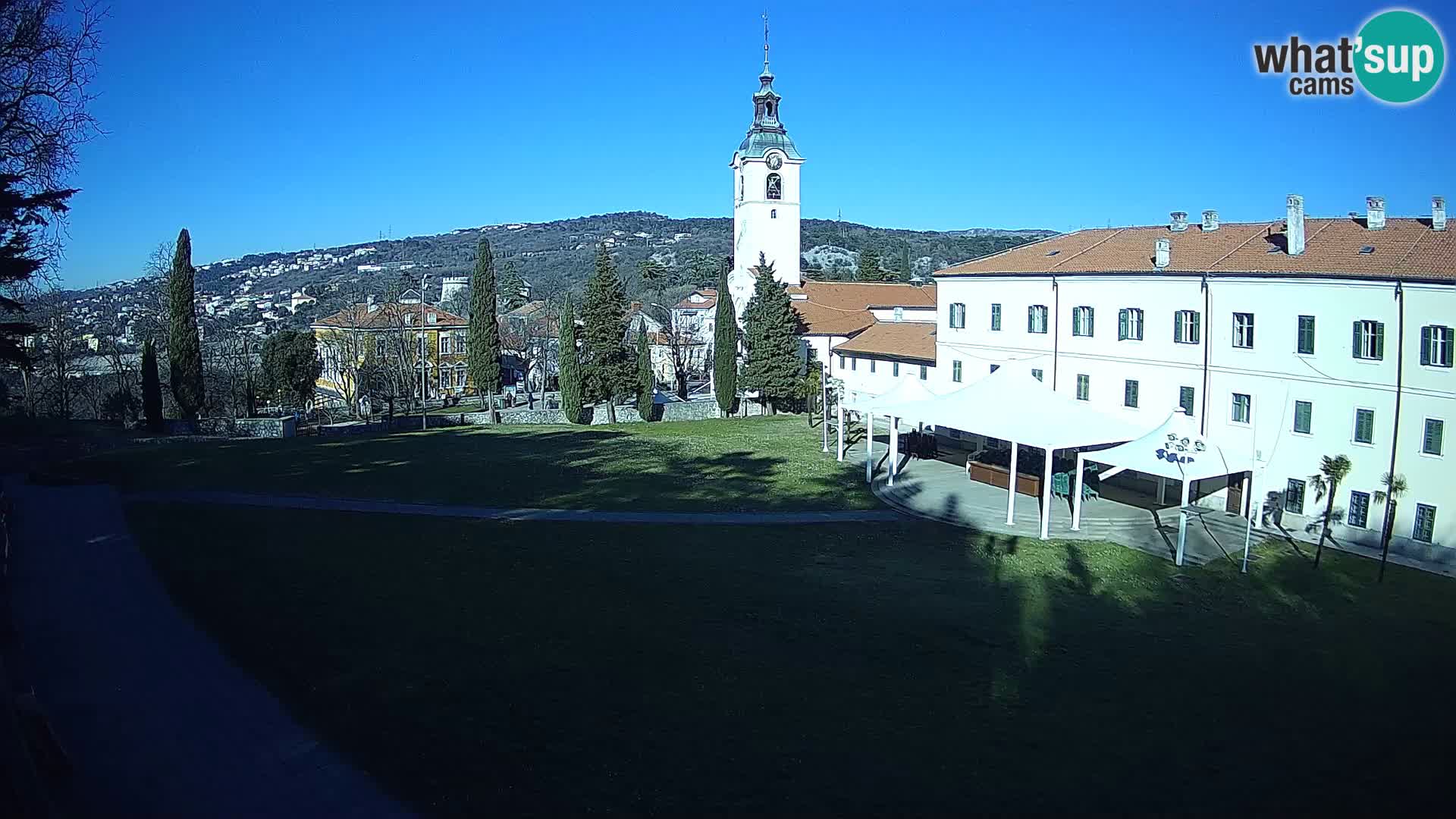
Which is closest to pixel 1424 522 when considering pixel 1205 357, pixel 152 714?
pixel 1205 357

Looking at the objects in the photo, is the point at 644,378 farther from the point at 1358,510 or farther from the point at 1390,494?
the point at 1390,494

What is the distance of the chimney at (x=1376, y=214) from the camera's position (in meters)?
22.4

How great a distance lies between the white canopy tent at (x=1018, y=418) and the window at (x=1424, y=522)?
5.69 meters

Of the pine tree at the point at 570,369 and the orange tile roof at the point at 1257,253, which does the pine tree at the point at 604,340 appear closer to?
the pine tree at the point at 570,369

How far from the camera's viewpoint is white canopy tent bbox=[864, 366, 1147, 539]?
65.1 ft

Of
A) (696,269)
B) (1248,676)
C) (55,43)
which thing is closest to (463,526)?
(55,43)

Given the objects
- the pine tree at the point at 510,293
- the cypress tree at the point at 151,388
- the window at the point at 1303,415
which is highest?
the pine tree at the point at 510,293

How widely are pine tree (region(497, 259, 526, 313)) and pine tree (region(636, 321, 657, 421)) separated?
47250 mm

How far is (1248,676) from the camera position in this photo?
1162 cm

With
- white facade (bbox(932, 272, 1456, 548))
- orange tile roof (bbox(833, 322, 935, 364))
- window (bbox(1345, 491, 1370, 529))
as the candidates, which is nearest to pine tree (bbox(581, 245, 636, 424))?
orange tile roof (bbox(833, 322, 935, 364))

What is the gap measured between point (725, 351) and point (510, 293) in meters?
50.1

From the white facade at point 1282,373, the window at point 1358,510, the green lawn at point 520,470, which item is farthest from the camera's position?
the green lawn at point 520,470

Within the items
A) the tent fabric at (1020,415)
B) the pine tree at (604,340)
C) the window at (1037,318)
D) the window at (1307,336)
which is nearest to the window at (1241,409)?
the window at (1307,336)

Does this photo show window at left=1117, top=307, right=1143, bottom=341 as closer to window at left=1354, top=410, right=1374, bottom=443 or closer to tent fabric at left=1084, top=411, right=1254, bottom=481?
tent fabric at left=1084, top=411, right=1254, bottom=481
